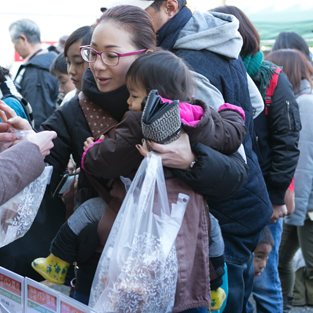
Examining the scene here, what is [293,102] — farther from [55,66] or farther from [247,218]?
[55,66]

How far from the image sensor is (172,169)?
1.43 meters

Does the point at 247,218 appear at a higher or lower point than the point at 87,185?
lower

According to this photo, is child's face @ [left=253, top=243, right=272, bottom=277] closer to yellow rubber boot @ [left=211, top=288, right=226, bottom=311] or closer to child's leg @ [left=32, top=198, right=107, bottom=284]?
yellow rubber boot @ [left=211, top=288, right=226, bottom=311]

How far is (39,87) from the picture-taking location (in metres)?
4.91

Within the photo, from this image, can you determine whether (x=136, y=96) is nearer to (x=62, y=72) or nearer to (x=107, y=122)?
(x=107, y=122)

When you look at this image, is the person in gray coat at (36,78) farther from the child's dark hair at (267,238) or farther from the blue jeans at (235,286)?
the blue jeans at (235,286)

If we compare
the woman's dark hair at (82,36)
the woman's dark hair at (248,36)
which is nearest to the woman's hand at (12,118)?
the woman's dark hair at (82,36)

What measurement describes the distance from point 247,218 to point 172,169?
599mm

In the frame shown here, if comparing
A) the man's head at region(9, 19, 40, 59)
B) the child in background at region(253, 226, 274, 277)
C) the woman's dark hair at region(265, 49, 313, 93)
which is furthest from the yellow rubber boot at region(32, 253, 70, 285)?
the man's head at region(9, 19, 40, 59)

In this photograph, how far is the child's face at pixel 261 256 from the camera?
2633mm

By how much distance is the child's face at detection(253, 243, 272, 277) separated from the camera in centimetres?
263

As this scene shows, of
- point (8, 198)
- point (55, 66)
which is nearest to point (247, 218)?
point (8, 198)

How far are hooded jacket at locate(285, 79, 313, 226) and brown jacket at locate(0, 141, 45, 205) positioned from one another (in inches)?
93.8

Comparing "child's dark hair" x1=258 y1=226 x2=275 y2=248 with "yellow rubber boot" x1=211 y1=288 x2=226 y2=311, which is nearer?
"yellow rubber boot" x1=211 y1=288 x2=226 y2=311
